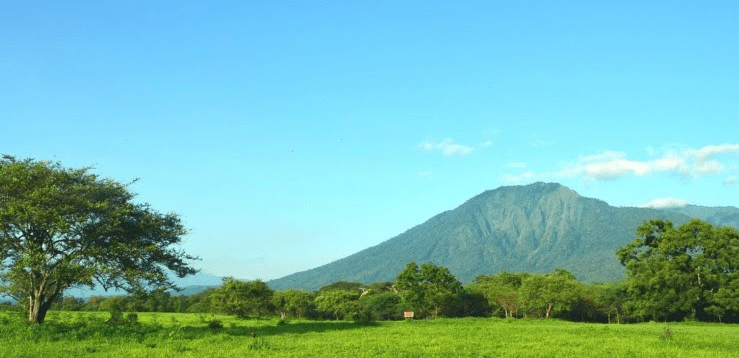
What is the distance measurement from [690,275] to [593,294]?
27.7m

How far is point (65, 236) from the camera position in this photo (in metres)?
34.0

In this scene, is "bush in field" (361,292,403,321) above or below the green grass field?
below

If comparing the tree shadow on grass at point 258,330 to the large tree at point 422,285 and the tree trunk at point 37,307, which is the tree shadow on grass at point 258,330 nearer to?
the tree trunk at point 37,307

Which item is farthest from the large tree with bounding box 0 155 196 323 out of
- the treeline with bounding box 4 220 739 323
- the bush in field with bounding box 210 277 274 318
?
the bush in field with bounding box 210 277 274 318

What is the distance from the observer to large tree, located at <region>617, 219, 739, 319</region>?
210 ft

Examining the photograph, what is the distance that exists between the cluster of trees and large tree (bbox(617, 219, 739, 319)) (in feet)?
0.42

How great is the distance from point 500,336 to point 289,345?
498 inches

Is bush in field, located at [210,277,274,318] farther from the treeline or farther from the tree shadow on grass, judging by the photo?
the tree shadow on grass

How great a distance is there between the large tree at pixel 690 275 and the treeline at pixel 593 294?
0.10 metres

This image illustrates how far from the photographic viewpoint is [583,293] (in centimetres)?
8906

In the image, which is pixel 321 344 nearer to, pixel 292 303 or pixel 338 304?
pixel 292 303

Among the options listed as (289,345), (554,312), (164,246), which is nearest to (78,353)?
(289,345)

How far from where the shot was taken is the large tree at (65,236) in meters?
31.5

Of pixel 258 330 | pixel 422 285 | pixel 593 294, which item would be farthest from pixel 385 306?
pixel 258 330
